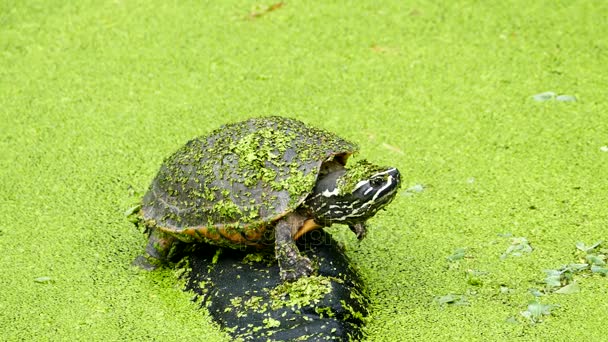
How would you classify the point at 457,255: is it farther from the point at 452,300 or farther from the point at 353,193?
the point at 353,193

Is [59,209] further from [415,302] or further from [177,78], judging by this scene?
[415,302]

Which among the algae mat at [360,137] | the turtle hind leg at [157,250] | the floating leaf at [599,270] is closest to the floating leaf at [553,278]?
the algae mat at [360,137]

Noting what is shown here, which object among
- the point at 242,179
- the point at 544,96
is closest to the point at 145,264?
the point at 242,179

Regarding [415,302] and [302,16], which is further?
[302,16]

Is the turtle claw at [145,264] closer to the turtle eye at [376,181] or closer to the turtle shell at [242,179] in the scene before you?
the turtle shell at [242,179]

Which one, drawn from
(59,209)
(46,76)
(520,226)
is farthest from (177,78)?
(520,226)

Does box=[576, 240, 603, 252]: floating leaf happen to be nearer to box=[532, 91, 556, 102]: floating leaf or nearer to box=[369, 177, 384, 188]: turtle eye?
box=[369, 177, 384, 188]: turtle eye
